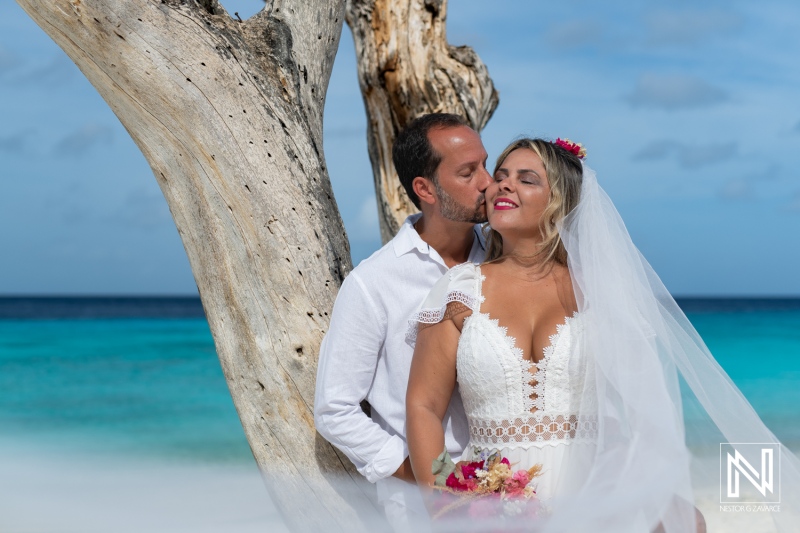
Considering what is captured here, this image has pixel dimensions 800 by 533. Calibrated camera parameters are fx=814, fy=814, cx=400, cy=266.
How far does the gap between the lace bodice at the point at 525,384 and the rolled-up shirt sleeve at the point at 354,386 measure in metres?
0.39

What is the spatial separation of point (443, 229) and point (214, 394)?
13.6 meters

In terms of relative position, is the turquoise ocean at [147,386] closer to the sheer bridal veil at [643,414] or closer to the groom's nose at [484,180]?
the sheer bridal veil at [643,414]

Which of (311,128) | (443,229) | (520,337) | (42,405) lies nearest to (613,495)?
(520,337)

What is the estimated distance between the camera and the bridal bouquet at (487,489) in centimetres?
260

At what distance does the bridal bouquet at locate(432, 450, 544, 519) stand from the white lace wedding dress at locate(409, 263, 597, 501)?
85 mm

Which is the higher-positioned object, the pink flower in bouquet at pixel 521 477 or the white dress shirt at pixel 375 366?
the white dress shirt at pixel 375 366

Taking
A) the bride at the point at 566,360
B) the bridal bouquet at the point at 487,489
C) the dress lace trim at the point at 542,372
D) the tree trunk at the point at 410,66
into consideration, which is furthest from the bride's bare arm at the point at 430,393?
the tree trunk at the point at 410,66

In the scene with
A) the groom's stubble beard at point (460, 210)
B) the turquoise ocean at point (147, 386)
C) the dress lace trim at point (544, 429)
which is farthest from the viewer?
the turquoise ocean at point (147, 386)

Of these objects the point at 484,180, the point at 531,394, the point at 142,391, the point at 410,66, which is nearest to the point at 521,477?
the point at 531,394

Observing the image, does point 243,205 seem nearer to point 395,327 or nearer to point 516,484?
point 395,327

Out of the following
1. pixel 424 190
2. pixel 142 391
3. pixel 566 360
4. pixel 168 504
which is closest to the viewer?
pixel 566 360

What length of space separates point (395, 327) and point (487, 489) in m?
0.71

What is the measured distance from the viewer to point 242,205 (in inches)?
133

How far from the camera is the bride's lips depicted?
2.87 metres
